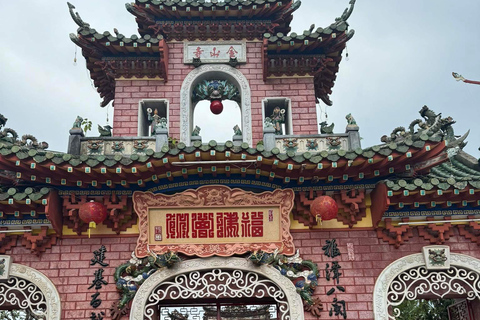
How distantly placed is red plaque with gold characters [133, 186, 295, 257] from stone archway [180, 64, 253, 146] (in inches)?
71.8

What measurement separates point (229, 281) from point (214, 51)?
5297 millimetres

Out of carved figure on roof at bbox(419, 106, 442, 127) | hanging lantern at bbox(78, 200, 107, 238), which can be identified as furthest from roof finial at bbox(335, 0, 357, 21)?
hanging lantern at bbox(78, 200, 107, 238)

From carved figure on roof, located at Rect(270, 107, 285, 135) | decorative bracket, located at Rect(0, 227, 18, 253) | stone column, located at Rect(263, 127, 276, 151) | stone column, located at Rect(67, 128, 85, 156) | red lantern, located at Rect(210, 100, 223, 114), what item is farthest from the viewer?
red lantern, located at Rect(210, 100, 223, 114)

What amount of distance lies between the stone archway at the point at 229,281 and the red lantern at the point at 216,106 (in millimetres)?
3783

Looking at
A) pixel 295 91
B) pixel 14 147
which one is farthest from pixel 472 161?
pixel 14 147

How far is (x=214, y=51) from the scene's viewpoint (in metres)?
10.2

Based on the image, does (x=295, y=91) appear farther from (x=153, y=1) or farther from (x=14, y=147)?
(x=14, y=147)

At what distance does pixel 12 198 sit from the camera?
7.19 metres

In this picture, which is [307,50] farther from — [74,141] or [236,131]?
[74,141]

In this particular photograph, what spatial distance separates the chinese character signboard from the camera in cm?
1016

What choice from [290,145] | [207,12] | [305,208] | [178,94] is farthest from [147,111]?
[305,208]

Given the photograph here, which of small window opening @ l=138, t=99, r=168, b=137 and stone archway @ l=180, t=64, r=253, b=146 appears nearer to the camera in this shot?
stone archway @ l=180, t=64, r=253, b=146

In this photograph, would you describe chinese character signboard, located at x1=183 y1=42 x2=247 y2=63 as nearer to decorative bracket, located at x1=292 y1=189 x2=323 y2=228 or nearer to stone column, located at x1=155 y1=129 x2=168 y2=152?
stone column, located at x1=155 y1=129 x2=168 y2=152

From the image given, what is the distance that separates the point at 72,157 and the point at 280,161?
10.8 ft
